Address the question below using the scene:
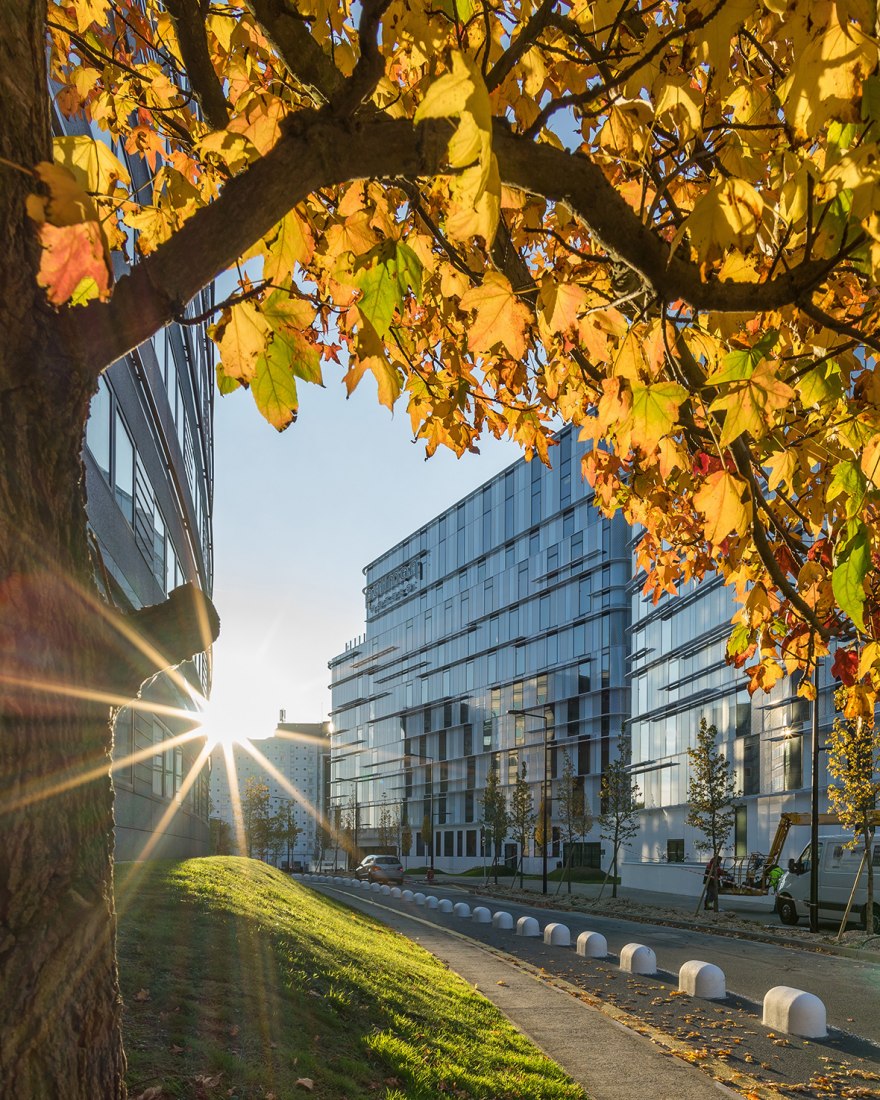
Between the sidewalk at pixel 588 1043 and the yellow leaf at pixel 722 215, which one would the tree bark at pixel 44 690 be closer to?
the yellow leaf at pixel 722 215

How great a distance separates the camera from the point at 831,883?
2598 centimetres

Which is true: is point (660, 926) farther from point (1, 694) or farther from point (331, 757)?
point (331, 757)

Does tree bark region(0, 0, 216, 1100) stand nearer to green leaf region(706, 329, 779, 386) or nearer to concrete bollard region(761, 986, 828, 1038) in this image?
green leaf region(706, 329, 779, 386)

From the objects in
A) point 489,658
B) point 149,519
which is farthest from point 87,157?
point 489,658

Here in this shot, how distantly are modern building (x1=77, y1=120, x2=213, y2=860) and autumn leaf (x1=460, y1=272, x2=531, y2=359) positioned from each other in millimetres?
9906

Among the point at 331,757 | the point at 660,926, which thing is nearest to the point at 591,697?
the point at 660,926

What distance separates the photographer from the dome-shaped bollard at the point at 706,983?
45.7 feet

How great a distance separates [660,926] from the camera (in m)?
28.5

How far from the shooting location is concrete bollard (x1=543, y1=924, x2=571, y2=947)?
68.8 ft

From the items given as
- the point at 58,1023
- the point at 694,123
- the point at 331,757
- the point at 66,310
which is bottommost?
the point at 331,757

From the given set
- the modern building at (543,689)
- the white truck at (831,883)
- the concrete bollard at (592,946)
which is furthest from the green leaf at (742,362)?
the modern building at (543,689)

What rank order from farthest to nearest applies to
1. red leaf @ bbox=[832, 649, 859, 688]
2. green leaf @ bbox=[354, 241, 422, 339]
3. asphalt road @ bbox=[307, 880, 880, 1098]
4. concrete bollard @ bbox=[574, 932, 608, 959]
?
concrete bollard @ bbox=[574, 932, 608, 959], asphalt road @ bbox=[307, 880, 880, 1098], red leaf @ bbox=[832, 649, 859, 688], green leaf @ bbox=[354, 241, 422, 339]

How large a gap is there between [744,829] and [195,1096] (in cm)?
4681

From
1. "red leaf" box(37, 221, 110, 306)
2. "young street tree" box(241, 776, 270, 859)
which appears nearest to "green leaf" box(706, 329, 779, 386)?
"red leaf" box(37, 221, 110, 306)
